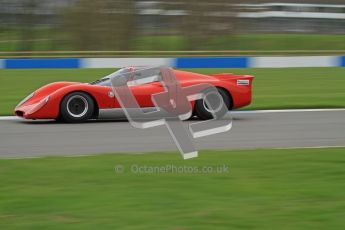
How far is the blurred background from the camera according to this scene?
115 ft

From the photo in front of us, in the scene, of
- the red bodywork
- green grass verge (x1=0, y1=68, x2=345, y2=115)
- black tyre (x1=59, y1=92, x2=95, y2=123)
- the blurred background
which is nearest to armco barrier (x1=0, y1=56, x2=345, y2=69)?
green grass verge (x1=0, y1=68, x2=345, y2=115)

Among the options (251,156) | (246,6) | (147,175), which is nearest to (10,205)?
(147,175)

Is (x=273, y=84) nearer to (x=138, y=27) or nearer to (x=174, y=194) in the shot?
(x=174, y=194)

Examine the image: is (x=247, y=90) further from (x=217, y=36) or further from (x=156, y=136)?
(x=217, y=36)

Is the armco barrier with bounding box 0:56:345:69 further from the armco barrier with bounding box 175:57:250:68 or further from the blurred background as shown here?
the blurred background

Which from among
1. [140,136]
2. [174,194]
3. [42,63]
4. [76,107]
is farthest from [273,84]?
[174,194]

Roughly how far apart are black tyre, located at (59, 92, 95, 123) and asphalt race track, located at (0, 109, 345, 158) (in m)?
0.15

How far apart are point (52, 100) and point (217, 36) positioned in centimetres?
2784

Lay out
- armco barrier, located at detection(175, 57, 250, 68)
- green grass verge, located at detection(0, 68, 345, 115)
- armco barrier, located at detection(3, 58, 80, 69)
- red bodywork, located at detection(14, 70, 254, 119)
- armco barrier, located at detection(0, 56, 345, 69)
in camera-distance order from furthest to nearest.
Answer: armco barrier, located at detection(3, 58, 80, 69)
armco barrier, located at detection(0, 56, 345, 69)
armco barrier, located at detection(175, 57, 250, 68)
green grass verge, located at detection(0, 68, 345, 115)
red bodywork, located at detection(14, 70, 254, 119)

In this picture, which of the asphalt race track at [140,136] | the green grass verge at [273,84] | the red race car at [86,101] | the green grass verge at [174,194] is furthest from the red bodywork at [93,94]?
the green grass verge at [174,194]

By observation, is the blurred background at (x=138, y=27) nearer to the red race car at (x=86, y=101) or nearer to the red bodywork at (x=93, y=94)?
the red bodywork at (x=93, y=94)

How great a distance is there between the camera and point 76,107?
949 cm

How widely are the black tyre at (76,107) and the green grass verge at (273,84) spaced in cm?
208

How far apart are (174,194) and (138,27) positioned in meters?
32.0
